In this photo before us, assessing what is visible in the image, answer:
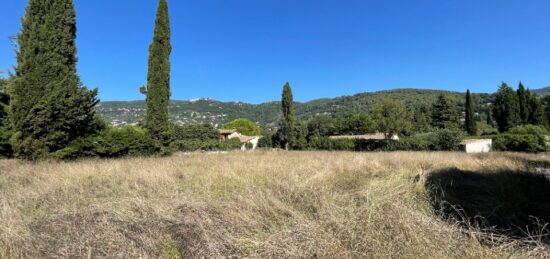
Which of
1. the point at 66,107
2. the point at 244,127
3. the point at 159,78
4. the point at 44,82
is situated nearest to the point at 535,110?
the point at 159,78

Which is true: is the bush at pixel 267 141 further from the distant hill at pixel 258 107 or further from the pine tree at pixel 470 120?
the distant hill at pixel 258 107

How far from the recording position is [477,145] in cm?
2494

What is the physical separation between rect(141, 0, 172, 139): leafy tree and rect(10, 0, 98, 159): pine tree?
12.9ft

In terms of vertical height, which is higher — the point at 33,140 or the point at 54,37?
the point at 54,37

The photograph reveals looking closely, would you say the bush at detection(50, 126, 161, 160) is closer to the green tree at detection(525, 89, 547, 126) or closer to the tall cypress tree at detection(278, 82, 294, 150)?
the tall cypress tree at detection(278, 82, 294, 150)

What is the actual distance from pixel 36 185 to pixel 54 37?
21.2ft

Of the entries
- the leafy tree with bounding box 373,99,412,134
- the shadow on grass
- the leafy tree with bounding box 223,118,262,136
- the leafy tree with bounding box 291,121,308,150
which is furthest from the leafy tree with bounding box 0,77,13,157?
the leafy tree with bounding box 223,118,262,136

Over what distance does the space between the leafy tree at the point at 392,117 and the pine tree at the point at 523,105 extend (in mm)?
23935

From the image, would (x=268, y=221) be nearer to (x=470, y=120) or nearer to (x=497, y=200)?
(x=497, y=200)

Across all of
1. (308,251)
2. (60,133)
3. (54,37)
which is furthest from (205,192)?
(54,37)

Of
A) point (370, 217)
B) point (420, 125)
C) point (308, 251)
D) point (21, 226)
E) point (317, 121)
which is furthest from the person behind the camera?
point (317, 121)

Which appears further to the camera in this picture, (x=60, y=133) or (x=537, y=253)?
(x=60, y=133)

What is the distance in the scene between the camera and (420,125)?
5225 cm

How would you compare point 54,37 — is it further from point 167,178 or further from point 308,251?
point 308,251
